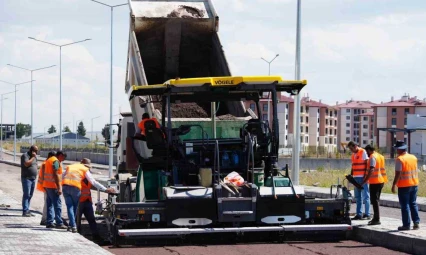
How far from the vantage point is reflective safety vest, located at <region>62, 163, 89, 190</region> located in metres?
15.2

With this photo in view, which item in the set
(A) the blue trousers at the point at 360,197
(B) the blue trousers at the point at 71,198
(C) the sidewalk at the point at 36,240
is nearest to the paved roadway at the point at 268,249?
(C) the sidewalk at the point at 36,240

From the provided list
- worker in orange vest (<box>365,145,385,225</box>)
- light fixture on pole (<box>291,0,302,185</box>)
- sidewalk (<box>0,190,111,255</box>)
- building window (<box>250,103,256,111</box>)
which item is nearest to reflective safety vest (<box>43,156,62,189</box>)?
sidewalk (<box>0,190,111,255</box>)

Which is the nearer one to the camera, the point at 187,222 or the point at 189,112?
the point at 187,222

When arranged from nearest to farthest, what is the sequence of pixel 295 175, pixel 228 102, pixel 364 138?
pixel 228 102 → pixel 295 175 → pixel 364 138

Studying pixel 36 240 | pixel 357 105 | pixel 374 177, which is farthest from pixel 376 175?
pixel 357 105

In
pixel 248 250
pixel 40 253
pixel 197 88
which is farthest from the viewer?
pixel 197 88

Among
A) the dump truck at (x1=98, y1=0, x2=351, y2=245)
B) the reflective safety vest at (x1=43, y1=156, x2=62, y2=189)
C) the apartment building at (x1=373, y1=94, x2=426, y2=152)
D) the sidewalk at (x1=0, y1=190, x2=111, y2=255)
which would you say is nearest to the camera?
the sidewalk at (x1=0, y1=190, x2=111, y2=255)

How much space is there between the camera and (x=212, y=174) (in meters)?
14.0

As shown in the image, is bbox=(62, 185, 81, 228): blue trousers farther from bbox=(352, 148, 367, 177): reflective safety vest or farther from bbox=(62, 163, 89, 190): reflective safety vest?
bbox=(352, 148, 367, 177): reflective safety vest

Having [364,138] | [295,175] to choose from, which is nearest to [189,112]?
[295,175]

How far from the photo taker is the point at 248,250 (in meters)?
13.3

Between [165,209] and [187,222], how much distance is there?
390mm

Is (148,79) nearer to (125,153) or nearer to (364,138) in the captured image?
(125,153)

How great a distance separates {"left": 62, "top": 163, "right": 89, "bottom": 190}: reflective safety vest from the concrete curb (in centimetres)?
464
